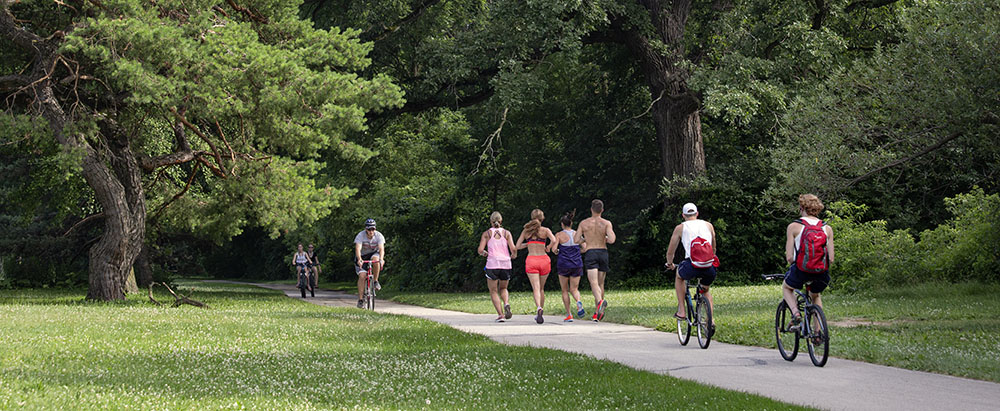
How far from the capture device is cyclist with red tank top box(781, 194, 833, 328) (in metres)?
10.0

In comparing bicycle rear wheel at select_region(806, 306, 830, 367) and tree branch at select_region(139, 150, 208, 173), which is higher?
tree branch at select_region(139, 150, 208, 173)

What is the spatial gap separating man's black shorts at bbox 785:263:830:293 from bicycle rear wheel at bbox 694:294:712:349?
140cm

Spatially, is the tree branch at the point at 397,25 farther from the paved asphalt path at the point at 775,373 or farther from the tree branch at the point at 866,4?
the paved asphalt path at the point at 775,373

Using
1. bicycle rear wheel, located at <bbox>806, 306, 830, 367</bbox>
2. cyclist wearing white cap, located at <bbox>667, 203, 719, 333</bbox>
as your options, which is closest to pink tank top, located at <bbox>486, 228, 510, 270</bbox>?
cyclist wearing white cap, located at <bbox>667, 203, 719, 333</bbox>

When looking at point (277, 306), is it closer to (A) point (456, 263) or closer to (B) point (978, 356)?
(A) point (456, 263)

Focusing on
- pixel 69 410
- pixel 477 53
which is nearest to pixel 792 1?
pixel 477 53

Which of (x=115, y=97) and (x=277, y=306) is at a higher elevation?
(x=115, y=97)

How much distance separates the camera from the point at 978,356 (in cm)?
Result: 1012

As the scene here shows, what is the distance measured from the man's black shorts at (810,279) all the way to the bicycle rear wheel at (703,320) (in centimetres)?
140

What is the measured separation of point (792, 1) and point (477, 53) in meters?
9.03

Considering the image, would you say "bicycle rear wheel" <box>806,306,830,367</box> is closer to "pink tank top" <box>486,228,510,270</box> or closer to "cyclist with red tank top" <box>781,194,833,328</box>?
"cyclist with red tank top" <box>781,194,833,328</box>

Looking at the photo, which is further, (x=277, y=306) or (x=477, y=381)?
(x=277, y=306)

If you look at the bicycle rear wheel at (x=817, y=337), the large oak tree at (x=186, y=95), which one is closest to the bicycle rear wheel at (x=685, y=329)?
the bicycle rear wheel at (x=817, y=337)

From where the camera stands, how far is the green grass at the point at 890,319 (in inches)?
400
